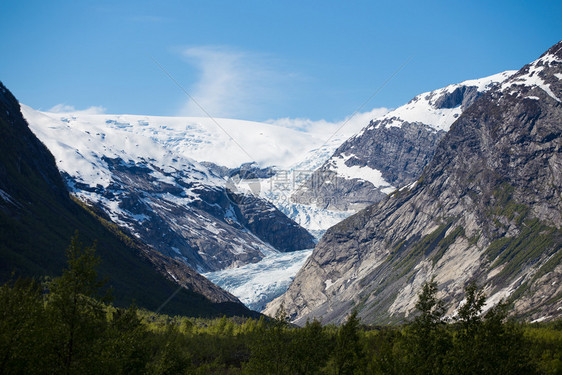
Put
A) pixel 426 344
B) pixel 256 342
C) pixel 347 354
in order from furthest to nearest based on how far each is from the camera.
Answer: pixel 347 354 < pixel 256 342 < pixel 426 344

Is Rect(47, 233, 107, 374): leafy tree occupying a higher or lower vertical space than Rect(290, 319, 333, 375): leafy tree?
higher

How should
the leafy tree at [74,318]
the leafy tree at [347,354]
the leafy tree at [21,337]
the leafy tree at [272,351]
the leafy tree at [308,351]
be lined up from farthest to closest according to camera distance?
the leafy tree at [308,351] → the leafy tree at [347,354] → the leafy tree at [272,351] → the leafy tree at [74,318] → the leafy tree at [21,337]

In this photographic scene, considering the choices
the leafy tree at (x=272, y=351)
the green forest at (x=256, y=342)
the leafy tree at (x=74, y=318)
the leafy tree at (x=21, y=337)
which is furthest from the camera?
the leafy tree at (x=272, y=351)

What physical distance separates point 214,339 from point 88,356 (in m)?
92.4

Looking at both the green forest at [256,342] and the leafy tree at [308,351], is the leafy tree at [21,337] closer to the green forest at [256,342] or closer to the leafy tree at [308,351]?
the green forest at [256,342]

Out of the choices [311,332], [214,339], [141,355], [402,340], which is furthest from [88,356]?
[214,339]

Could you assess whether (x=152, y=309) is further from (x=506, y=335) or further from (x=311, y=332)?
(x=506, y=335)

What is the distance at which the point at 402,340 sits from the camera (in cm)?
5525

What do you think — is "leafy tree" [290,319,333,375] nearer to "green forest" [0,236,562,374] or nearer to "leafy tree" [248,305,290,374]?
"green forest" [0,236,562,374]

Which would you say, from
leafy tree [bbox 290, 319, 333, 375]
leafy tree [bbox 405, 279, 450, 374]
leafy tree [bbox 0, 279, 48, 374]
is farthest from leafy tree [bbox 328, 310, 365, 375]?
leafy tree [bbox 0, 279, 48, 374]

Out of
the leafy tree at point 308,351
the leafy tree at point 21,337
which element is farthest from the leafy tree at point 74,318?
the leafy tree at point 308,351

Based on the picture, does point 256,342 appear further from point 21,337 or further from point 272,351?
point 21,337

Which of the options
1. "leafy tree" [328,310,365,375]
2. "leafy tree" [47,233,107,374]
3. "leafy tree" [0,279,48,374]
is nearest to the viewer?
"leafy tree" [0,279,48,374]

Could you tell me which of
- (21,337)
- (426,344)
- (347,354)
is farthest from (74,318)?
(347,354)
